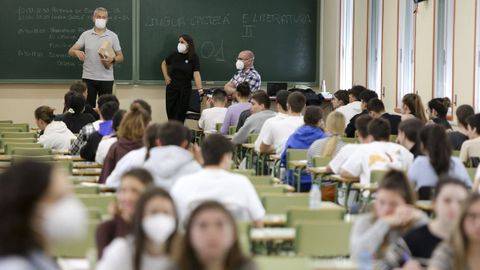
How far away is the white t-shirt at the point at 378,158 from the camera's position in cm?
902

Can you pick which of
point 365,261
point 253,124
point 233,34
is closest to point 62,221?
point 365,261

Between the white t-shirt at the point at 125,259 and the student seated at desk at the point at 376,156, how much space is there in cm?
500

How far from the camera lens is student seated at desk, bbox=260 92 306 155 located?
39.5ft

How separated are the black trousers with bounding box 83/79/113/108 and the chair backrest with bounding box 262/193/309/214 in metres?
9.95

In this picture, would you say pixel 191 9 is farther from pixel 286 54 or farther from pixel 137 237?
pixel 137 237

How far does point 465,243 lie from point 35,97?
15492 mm

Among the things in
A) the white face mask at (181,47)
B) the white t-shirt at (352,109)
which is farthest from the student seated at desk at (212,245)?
the white face mask at (181,47)

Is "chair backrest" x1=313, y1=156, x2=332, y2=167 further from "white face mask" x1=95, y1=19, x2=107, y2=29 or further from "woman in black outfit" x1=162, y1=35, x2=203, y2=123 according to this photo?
"woman in black outfit" x1=162, y1=35, x2=203, y2=123

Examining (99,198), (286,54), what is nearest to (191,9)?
(286,54)

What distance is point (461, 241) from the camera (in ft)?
14.3

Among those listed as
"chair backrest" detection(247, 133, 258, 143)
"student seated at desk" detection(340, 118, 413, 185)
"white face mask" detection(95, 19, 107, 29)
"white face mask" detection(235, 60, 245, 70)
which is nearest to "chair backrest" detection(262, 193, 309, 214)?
"student seated at desk" detection(340, 118, 413, 185)

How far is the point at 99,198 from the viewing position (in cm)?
700

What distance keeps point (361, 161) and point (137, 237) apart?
5.20m

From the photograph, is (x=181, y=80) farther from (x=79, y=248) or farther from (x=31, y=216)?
(x=31, y=216)
